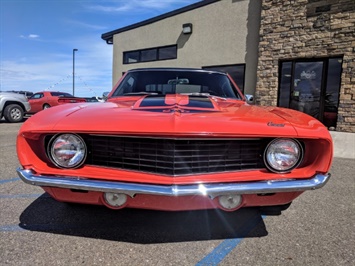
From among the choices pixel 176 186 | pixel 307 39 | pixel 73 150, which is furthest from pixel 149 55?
pixel 176 186

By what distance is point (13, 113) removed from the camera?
428 inches

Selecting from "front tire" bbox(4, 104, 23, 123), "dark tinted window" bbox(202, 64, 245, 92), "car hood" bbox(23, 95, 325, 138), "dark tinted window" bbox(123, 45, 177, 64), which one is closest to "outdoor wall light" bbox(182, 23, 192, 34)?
"dark tinted window" bbox(123, 45, 177, 64)

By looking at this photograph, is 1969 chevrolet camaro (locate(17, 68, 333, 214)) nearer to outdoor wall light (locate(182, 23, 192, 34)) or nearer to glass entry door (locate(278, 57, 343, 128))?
glass entry door (locate(278, 57, 343, 128))

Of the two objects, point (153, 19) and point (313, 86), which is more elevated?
point (153, 19)

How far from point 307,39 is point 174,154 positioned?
29.0 feet

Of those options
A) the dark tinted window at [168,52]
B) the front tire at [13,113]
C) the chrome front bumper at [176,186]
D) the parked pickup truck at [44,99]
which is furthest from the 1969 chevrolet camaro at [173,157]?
the parked pickup truck at [44,99]

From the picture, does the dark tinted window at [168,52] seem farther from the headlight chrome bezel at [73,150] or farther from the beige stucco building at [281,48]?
the headlight chrome bezel at [73,150]

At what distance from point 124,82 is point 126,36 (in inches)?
482

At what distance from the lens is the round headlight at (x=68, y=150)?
1931 mm

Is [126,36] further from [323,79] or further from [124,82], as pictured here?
[124,82]

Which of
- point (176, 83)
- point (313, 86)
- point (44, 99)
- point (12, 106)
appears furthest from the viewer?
point (44, 99)

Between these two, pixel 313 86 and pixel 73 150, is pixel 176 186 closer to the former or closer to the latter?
pixel 73 150

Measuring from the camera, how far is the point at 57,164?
1.95m

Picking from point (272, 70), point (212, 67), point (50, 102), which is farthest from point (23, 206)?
point (50, 102)
